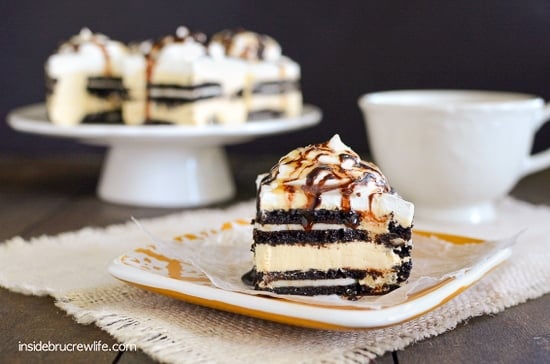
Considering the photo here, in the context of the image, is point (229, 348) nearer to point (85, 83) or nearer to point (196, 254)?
point (196, 254)

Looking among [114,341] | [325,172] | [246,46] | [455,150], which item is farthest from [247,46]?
[114,341]

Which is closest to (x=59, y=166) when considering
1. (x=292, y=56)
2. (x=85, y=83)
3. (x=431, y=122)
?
(x=85, y=83)

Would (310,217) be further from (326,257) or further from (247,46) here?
(247,46)

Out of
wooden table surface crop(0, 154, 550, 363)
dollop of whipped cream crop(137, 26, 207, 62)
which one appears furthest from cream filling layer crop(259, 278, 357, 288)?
dollop of whipped cream crop(137, 26, 207, 62)

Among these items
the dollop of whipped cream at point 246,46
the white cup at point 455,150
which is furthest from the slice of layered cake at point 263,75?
the white cup at point 455,150

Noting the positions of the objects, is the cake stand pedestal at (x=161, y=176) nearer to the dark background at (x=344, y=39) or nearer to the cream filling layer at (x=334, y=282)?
the dark background at (x=344, y=39)

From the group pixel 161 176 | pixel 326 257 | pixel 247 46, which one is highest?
pixel 247 46

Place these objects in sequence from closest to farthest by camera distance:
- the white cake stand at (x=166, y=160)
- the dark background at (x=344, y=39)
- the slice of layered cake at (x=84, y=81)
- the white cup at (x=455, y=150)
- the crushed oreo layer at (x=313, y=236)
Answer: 1. the crushed oreo layer at (x=313, y=236)
2. the white cup at (x=455, y=150)
3. the white cake stand at (x=166, y=160)
4. the slice of layered cake at (x=84, y=81)
5. the dark background at (x=344, y=39)
